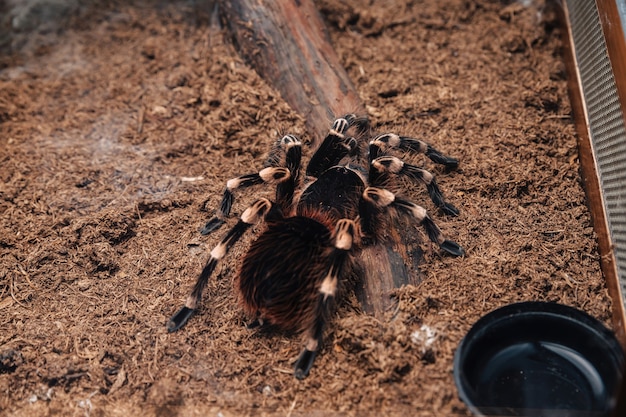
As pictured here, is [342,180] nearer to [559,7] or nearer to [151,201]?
[151,201]

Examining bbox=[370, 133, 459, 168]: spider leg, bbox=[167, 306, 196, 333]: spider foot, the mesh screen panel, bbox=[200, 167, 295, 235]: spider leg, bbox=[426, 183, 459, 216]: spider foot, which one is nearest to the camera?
the mesh screen panel

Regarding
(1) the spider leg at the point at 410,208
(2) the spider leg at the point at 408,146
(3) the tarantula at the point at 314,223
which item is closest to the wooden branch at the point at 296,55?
(3) the tarantula at the point at 314,223

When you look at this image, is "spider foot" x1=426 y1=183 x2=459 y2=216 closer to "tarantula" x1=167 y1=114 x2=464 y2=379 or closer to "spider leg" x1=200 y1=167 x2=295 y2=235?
"tarantula" x1=167 y1=114 x2=464 y2=379

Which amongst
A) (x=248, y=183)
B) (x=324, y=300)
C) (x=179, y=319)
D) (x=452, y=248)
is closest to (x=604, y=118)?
(x=452, y=248)

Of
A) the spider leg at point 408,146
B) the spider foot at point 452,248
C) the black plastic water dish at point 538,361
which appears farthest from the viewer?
the spider leg at point 408,146

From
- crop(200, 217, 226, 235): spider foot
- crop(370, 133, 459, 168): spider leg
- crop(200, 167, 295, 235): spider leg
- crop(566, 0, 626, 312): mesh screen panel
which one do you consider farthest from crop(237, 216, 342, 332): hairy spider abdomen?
crop(566, 0, 626, 312): mesh screen panel

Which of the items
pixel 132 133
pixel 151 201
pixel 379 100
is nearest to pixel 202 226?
pixel 151 201

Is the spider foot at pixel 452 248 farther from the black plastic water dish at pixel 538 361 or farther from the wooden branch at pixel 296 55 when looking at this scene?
the wooden branch at pixel 296 55
